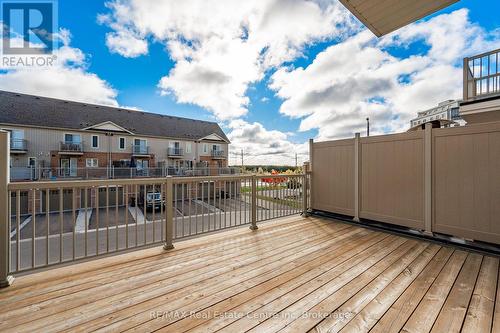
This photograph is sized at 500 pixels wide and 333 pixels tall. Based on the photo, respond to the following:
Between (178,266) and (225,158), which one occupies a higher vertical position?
(225,158)

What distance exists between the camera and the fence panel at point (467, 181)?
7.79 feet

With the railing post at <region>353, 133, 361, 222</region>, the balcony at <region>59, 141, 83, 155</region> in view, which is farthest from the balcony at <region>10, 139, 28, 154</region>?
the railing post at <region>353, 133, 361, 222</region>

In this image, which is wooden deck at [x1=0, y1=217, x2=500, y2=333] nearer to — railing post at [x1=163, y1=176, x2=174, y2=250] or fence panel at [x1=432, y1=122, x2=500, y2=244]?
railing post at [x1=163, y1=176, x2=174, y2=250]

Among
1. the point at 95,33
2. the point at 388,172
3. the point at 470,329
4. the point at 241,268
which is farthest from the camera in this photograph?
the point at 95,33

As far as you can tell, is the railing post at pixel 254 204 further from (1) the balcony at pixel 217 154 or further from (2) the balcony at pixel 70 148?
(1) the balcony at pixel 217 154

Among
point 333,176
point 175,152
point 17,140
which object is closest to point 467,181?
point 333,176

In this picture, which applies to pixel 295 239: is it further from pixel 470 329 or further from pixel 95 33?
pixel 95 33

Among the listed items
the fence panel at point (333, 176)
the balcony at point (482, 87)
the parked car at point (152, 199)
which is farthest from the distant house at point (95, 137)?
the balcony at point (482, 87)

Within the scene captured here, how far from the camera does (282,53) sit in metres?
6.60

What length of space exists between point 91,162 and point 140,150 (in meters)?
3.61

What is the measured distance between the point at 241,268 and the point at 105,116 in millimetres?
20334

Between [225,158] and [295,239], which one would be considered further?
[225,158]

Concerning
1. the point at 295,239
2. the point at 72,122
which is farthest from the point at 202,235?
the point at 72,122

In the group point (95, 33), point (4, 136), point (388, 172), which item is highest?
point (95, 33)
